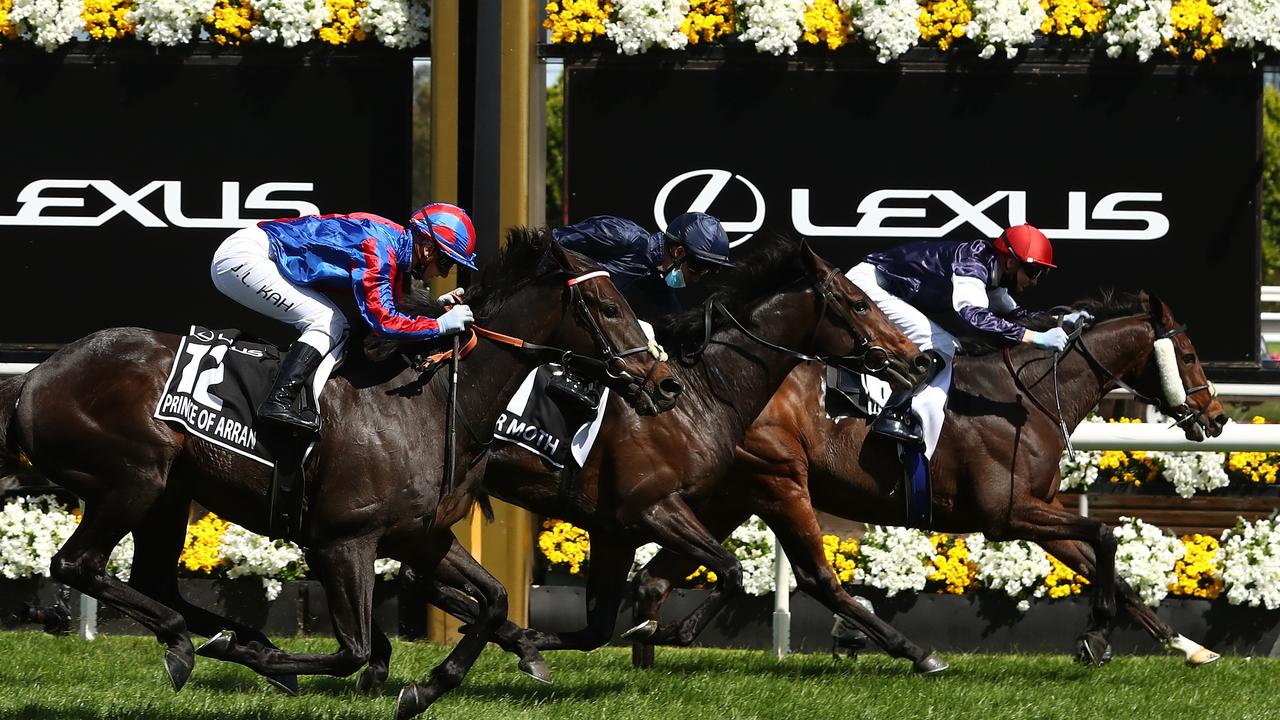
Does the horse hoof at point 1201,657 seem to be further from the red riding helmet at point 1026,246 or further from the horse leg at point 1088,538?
the red riding helmet at point 1026,246

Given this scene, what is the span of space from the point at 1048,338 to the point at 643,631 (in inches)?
76.9

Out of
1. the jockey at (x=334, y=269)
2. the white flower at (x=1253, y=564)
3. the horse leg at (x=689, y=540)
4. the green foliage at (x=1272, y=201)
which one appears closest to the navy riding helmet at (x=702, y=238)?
the horse leg at (x=689, y=540)

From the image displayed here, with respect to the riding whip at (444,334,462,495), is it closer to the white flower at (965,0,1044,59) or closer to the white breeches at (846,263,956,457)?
the white breeches at (846,263,956,457)

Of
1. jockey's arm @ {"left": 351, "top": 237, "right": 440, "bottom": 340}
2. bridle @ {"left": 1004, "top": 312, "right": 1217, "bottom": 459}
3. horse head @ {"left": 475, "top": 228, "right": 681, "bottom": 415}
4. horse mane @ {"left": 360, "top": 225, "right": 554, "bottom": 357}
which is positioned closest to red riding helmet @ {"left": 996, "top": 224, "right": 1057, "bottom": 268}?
bridle @ {"left": 1004, "top": 312, "right": 1217, "bottom": 459}

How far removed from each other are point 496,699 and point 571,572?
6.59ft

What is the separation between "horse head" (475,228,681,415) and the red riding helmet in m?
2.09

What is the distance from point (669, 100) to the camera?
771 centimetres

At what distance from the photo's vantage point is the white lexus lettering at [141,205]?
7707 mm

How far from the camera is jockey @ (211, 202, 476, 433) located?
5.08 m

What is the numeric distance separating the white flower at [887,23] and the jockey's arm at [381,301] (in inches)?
129

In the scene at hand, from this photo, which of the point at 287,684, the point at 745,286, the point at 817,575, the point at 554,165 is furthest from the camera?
the point at 554,165

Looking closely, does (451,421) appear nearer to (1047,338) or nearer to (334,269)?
(334,269)

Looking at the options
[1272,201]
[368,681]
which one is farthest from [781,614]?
[1272,201]

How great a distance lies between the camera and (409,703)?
4965 mm
